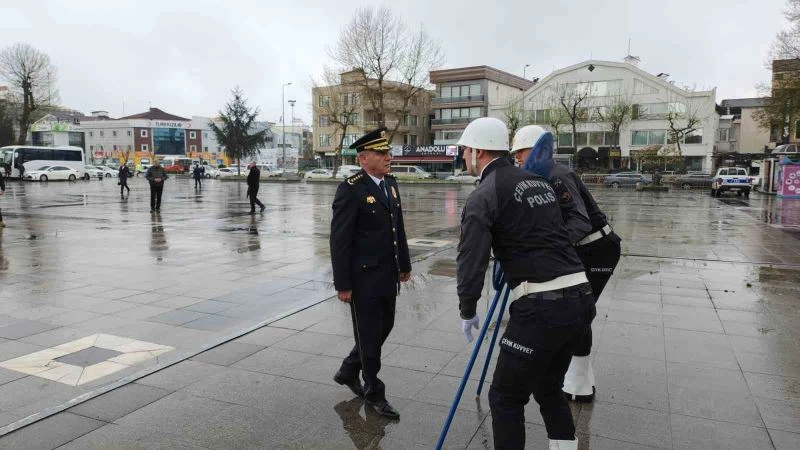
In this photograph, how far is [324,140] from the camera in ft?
259

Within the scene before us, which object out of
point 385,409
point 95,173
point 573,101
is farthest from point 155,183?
point 573,101

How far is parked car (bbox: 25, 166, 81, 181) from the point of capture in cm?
4344

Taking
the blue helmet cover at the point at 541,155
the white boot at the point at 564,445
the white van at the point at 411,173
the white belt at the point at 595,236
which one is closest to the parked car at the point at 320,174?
the white van at the point at 411,173

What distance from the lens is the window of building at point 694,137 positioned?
2146 inches

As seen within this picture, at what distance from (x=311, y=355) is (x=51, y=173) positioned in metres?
47.6

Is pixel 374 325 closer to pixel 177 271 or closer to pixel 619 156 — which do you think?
pixel 177 271

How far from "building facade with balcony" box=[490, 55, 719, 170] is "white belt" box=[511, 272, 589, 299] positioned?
54.8 metres

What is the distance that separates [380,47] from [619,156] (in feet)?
90.6

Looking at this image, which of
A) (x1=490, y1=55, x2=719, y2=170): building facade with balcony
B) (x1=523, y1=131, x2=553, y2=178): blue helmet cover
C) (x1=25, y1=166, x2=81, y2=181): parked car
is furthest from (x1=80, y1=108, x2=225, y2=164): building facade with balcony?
(x1=523, y1=131, x2=553, y2=178): blue helmet cover

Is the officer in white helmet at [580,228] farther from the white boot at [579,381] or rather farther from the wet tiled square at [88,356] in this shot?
the wet tiled square at [88,356]

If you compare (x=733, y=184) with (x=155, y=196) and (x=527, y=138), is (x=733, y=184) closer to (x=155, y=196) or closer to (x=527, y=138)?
(x=155, y=196)

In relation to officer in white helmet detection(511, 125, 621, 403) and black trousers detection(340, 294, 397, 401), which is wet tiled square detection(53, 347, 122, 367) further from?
officer in white helmet detection(511, 125, 621, 403)

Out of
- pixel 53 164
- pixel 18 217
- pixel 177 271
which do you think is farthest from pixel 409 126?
pixel 177 271

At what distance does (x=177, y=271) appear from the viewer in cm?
830
